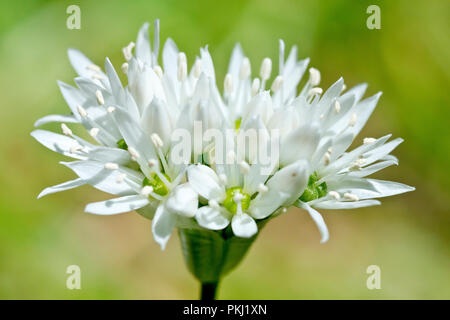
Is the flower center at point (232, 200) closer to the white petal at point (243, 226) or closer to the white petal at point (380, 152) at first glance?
the white petal at point (243, 226)

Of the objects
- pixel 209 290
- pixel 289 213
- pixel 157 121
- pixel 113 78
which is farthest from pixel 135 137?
pixel 289 213

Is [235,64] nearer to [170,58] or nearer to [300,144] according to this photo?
[170,58]

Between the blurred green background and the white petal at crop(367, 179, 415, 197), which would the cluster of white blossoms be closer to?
the white petal at crop(367, 179, 415, 197)

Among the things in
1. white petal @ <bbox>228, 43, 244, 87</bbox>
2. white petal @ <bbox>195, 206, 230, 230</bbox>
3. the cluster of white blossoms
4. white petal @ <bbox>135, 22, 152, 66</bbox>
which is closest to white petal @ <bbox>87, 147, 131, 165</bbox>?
the cluster of white blossoms

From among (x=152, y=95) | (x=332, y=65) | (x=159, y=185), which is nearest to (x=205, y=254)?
(x=159, y=185)

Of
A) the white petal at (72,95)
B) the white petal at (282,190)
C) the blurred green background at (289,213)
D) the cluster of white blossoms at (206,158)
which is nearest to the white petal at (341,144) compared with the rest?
the cluster of white blossoms at (206,158)

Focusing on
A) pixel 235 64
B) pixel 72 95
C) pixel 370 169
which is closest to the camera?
pixel 370 169
